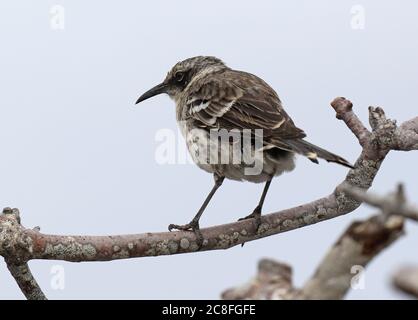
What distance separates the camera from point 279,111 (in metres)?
6.89

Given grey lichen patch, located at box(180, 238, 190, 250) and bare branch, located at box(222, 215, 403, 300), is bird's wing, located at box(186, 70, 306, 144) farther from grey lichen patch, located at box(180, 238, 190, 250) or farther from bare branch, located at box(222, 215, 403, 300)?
bare branch, located at box(222, 215, 403, 300)

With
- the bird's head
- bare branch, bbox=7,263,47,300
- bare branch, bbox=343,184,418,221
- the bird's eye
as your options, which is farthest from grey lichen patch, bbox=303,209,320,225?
bare branch, bbox=343,184,418,221

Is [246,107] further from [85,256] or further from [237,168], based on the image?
[85,256]

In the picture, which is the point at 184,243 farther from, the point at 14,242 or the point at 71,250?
the point at 14,242

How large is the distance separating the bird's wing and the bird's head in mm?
545

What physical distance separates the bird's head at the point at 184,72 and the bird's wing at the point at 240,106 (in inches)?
21.5

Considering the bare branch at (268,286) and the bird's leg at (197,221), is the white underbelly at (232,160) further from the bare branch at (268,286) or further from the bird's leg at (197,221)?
the bare branch at (268,286)

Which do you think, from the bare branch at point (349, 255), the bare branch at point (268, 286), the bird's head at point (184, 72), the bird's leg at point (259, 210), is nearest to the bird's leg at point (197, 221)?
the bird's leg at point (259, 210)

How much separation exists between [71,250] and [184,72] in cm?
370

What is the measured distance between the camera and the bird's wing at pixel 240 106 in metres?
6.53

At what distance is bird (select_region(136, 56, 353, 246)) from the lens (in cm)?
635

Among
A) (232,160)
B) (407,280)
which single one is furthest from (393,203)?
(232,160)

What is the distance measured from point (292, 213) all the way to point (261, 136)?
0.72 m
